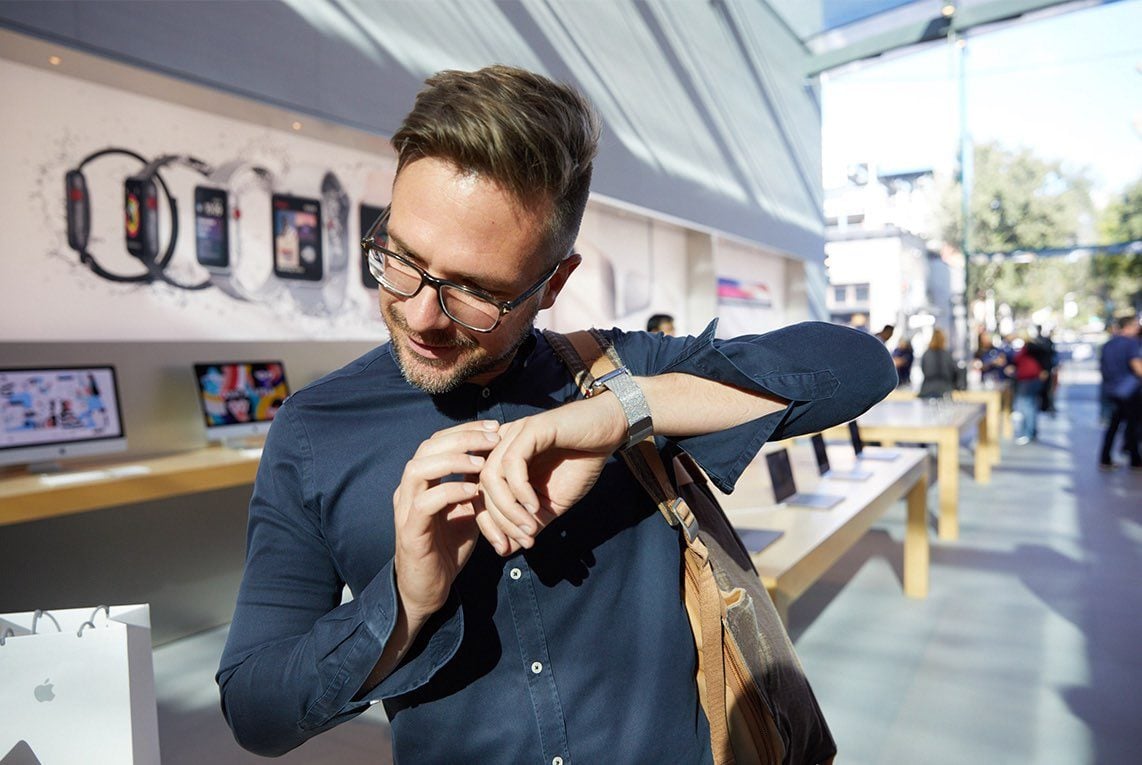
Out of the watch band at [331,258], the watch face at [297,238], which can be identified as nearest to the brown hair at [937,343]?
the watch band at [331,258]

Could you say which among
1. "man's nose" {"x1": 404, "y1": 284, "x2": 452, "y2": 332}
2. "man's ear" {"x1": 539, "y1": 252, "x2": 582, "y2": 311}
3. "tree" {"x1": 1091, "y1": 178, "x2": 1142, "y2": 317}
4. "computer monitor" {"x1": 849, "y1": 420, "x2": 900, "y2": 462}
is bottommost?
"computer monitor" {"x1": 849, "y1": 420, "x2": 900, "y2": 462}

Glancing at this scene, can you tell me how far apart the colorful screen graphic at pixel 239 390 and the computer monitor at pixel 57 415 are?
0.40 meters

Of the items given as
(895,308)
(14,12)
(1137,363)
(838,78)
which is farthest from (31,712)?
(895,308)

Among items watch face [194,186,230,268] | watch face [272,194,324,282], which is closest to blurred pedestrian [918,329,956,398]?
watch face [272,194,324,282]

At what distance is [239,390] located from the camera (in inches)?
143

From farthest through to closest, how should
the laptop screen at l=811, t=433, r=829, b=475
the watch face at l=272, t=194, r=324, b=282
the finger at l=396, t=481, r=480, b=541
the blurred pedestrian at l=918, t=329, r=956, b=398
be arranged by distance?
the blurred pedestrian at l=918, t=329, r=956, b=398 < the watch face at l=272, t=194, r=324, b=282 < the laptop screen at l=811, t=433, r=829, b=475 < the finger at l=396, t=481, r=480, b=541

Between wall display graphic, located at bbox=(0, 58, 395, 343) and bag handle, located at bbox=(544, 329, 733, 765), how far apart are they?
10.2 ft

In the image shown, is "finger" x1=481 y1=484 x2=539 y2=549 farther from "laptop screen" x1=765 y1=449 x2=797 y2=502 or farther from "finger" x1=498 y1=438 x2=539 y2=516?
"laptop screen" x1=765 y1=449 x2=797 y2=502

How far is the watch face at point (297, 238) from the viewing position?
4.02 m

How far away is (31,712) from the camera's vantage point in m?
0.98

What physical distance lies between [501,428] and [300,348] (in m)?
3.53

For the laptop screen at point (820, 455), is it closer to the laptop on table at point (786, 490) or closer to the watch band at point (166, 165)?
the laptop on table at point (786, 490)

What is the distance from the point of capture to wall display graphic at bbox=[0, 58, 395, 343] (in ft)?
10.2

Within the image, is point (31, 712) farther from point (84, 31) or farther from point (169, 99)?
point (169, 99)
